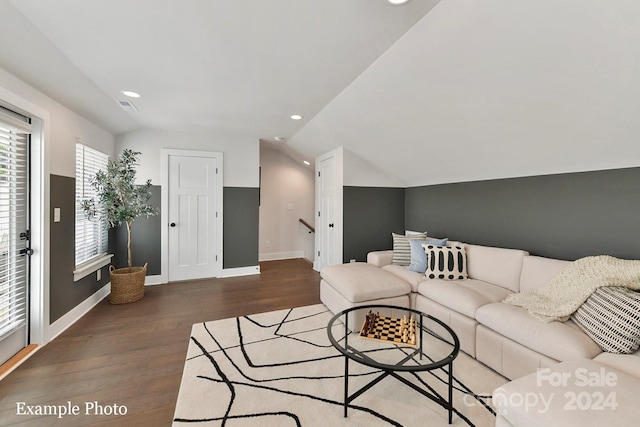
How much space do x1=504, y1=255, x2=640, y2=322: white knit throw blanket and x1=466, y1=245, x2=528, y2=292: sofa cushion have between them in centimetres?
34

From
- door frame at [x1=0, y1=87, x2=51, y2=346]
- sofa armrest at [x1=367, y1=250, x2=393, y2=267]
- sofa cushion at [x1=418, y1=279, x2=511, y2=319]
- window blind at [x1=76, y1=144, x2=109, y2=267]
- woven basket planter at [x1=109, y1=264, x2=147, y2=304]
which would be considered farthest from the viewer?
sofa armrest at [x1=367, y1=250, x2=393, y2=267]

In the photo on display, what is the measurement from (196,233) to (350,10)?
3960mm

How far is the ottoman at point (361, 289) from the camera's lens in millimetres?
2576

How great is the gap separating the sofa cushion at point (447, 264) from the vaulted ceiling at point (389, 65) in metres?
1.08

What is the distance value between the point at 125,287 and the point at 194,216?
1431mm

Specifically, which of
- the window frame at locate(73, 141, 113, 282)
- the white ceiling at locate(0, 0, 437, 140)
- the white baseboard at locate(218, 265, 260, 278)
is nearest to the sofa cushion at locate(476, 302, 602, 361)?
the white ceiling at locate(0, 0, 437, 140)

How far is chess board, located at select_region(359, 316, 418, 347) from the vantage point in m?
1.74

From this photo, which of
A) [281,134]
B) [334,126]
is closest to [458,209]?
[334,126]

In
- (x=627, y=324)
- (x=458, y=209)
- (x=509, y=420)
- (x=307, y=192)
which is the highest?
(x=307, y=192)

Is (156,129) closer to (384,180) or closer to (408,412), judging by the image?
(384,180)

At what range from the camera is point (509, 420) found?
121 cm

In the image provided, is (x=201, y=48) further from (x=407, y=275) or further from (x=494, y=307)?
(x=494, y=307)

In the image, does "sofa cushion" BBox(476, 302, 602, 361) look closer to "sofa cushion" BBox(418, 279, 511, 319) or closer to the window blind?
"sofa cushion" BBox(418, 279, 511, 319)

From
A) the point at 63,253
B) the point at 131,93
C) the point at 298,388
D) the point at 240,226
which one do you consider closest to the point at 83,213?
the point at 63,253
